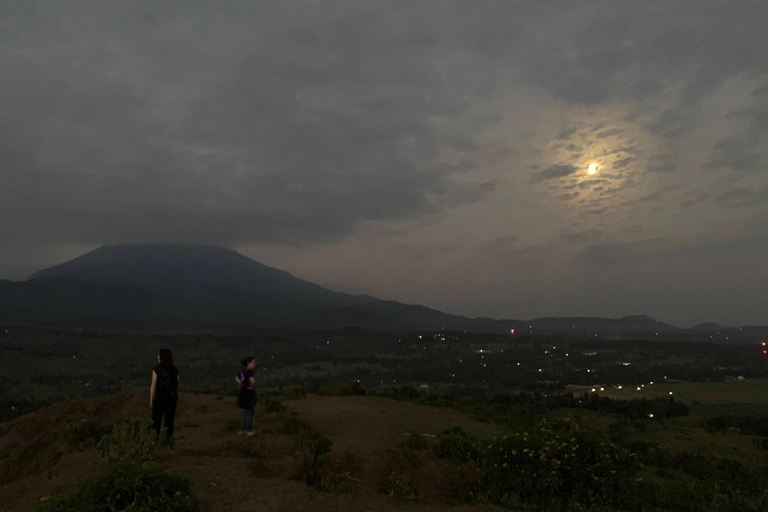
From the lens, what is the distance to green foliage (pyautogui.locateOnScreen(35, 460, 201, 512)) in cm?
607

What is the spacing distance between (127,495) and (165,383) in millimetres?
4748

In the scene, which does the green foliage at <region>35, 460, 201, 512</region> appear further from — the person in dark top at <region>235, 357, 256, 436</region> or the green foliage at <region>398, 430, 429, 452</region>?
the green foliage at <region>398, 430, 429, 452</region>

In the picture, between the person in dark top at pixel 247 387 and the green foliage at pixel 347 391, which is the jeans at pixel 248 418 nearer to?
the person in dark top at pixel 247 387

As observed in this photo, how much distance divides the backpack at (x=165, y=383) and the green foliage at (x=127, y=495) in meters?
4.18

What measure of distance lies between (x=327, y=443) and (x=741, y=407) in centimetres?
4340

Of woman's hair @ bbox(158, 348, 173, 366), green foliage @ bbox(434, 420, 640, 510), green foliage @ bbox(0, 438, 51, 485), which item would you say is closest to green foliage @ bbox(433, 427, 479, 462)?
green foliage @ bbox(434, 420, 640, 510)

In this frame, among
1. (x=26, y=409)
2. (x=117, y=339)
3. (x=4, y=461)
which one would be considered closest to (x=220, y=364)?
(x=117, y=339)

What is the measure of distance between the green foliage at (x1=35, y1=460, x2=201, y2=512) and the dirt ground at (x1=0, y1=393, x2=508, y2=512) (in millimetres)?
885

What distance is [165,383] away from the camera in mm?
10688

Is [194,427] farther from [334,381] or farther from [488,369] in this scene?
[488,369]

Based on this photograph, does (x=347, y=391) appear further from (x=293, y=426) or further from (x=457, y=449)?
(x=457, y=449)

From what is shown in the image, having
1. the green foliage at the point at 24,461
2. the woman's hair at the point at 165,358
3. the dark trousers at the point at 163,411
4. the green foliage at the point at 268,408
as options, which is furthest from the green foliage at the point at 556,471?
the green foliage at the point at 24,461

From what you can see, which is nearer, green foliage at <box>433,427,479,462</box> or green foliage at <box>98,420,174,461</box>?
green foliage at <box>98,420,174,461</box>

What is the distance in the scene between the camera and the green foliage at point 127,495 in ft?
19.9
